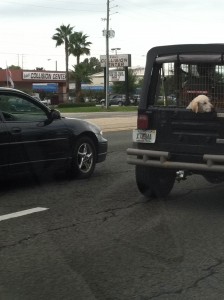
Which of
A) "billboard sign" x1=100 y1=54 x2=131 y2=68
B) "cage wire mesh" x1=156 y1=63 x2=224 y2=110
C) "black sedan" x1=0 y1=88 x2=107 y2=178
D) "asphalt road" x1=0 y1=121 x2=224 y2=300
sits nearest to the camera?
"asphalt road" x1=0 y1=121 x2=224 y2=300

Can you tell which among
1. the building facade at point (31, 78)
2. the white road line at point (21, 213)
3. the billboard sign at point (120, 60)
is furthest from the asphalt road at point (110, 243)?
the building facade at point (31, 78)

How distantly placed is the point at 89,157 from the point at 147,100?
2.44 metres

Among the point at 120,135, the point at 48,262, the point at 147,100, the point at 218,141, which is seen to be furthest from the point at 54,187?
the point at 120,135

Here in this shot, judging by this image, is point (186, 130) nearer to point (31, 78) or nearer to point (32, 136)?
point (32, 136)

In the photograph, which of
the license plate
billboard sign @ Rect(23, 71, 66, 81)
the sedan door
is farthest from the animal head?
billboard sign @ Rect(23, 71, 66, 81)

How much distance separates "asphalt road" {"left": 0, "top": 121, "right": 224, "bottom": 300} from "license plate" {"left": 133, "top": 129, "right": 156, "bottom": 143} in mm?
891

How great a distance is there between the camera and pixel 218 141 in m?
6.56

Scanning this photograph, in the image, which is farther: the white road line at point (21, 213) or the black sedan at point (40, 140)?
the black sedan at point (40, 140)

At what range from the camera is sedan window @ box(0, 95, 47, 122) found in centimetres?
789

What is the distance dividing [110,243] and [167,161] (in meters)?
1.80

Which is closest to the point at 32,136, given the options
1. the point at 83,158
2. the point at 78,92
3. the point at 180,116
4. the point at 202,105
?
the point at 83,158

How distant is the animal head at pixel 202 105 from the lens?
6.54 meters

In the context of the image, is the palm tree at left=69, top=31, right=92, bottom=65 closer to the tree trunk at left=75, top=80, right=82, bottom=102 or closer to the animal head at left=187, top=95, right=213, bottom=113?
the tree trunk at left=75, top=80, right=82, bottom=102

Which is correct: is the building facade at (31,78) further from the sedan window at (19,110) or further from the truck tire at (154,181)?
the truck tire at (154,181)
